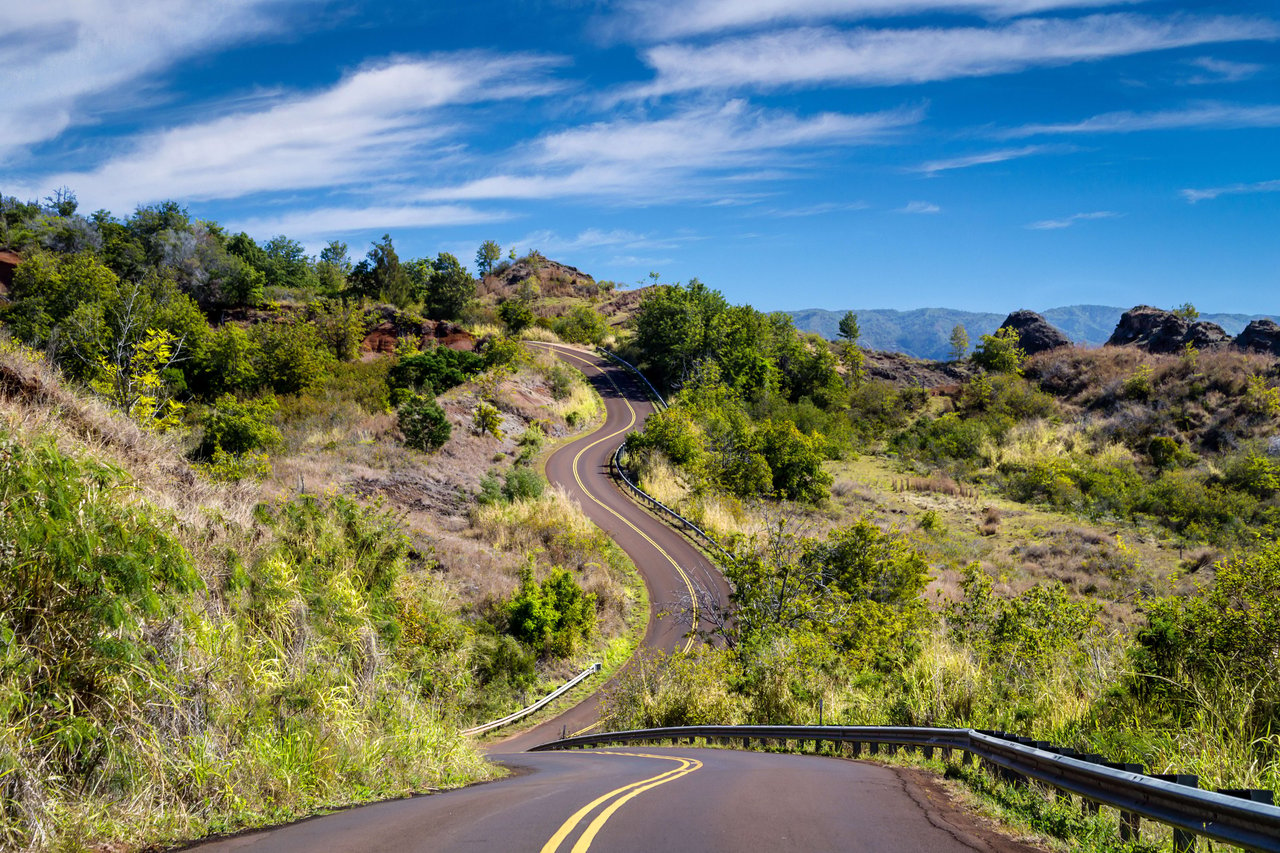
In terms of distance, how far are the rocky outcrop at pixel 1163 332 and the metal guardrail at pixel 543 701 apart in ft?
199

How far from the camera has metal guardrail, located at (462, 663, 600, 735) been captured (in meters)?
19.8

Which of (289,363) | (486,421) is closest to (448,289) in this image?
(289,363)

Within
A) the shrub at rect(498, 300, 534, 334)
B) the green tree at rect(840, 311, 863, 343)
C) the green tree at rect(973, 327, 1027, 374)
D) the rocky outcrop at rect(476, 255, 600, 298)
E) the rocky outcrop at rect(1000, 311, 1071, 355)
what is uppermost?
the rocky outcrop at rect(476, 255, 600, 298)

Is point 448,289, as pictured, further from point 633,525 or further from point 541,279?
point 633,525

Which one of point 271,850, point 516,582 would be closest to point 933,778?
point 271,850

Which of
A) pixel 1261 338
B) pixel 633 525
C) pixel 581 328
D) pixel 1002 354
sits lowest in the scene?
pixel 633 525

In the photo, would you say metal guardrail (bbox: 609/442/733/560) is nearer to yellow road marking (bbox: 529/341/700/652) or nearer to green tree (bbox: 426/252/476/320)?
yellow road marking (bbox: 529/341/700/652)

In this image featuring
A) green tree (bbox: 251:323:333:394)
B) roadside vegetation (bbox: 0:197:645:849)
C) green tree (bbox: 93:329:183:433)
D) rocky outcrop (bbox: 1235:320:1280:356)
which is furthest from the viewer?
rocky outcrop (bbox: 1235:320:1280:356)

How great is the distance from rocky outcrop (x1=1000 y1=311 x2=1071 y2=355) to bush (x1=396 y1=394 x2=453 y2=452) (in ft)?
196

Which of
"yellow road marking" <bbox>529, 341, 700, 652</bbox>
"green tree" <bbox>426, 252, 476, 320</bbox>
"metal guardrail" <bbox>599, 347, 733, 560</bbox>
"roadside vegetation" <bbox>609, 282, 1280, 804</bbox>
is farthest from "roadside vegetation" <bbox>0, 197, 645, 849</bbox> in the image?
"green tree" <bbox>426, 252, 476, 320</bbox>

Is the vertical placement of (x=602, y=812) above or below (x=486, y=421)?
below

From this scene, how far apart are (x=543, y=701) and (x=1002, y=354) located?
61.1 meters

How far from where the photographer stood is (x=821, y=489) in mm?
42688

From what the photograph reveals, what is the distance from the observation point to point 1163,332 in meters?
65.5
